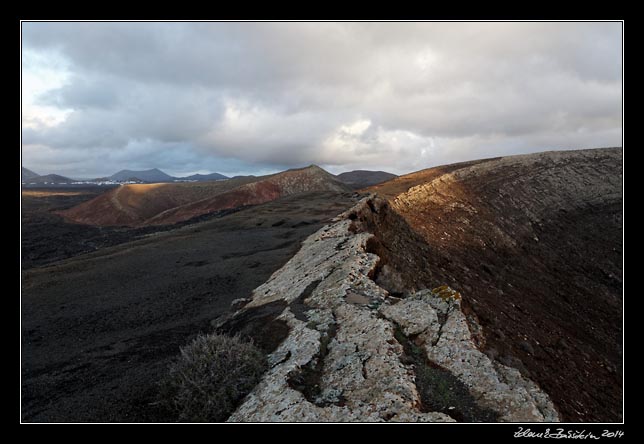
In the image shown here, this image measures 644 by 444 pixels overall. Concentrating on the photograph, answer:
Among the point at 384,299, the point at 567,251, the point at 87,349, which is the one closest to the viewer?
the point at 384,299

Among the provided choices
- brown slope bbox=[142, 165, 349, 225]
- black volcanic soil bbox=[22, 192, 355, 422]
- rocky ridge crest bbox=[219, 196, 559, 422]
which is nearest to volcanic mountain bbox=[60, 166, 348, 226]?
brown slope bbox=[142, 165, 349, 225]

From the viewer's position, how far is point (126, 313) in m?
15.9

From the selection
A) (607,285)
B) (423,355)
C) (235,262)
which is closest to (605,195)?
(607,285)

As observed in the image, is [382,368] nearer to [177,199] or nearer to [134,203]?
[134,203]

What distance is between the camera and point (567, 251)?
1194 inches

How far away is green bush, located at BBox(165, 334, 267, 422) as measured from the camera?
6.45m

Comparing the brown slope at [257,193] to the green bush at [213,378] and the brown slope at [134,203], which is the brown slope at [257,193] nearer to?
the brown slope at [134,203]

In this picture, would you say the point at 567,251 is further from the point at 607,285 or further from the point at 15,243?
the point at 15,243

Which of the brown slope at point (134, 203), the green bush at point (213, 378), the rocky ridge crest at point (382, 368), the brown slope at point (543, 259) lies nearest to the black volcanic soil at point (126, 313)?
the green bush at point (213, 378)

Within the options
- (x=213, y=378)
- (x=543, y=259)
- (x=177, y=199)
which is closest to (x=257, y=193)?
(x=177, y=199)

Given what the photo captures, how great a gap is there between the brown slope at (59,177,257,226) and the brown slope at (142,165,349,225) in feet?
29.3

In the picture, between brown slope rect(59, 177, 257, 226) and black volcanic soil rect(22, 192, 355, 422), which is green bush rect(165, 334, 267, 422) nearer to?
black volcanic soil rect(22, 192, 355, 422)

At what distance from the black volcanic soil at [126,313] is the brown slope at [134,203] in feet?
163

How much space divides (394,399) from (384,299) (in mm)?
4245
